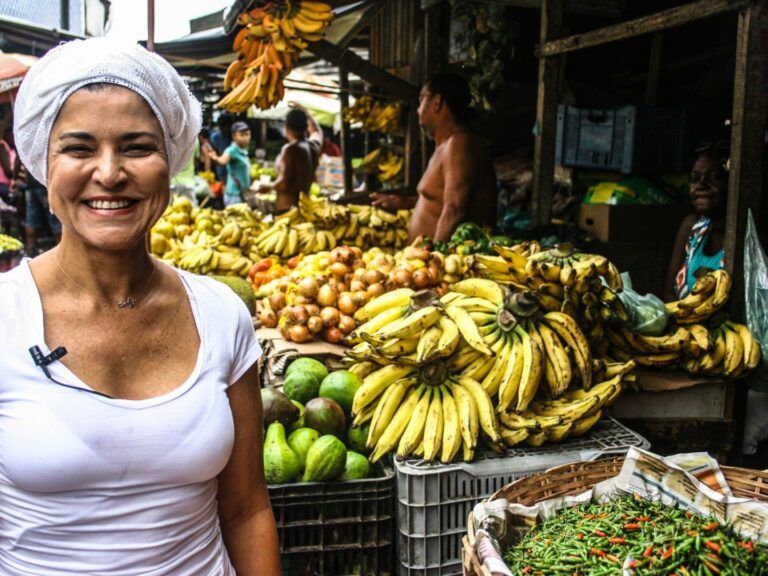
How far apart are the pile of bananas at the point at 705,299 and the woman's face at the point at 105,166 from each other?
273cm

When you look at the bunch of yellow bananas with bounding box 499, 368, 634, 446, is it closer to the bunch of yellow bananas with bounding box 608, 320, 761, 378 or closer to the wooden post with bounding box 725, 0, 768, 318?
the bunch of yellow bananas with bounding box 608, 320, 761, 378

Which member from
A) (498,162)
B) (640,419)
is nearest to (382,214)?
(498,162)

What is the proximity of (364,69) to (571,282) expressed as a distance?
4258 millimetres

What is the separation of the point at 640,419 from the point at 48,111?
2.89 meters

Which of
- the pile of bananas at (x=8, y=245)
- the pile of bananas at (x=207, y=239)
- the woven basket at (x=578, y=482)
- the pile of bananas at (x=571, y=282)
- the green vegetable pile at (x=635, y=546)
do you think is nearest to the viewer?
the green vegetable pile at (x=635, y=546)

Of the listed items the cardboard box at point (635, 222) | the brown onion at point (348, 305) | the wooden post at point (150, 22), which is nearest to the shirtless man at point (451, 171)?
the cardboard box at point (635, 222)

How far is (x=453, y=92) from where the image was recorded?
5.06 metres

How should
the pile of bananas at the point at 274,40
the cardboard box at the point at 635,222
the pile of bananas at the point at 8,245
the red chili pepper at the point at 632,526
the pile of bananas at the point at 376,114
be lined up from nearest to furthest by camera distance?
the red chili pepper at the point at 632,526, the pile of bananas at the point at 274,40, the cardboard box at the point at 635,222, the pile of bananas at the point at 8,245, the pile of bananas at the point at 376,114

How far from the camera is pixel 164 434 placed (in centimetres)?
132

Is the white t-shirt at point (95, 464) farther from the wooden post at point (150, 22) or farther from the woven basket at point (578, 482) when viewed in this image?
the wooden post at point (150, 22)

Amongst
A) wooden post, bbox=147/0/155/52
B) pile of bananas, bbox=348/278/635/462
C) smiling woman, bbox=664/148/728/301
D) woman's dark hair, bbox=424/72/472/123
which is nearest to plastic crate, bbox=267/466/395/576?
pile of bananas, bbox=348/278/635/462

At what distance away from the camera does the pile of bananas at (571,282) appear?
2898 mm

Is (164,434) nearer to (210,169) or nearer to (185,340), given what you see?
(185,340)

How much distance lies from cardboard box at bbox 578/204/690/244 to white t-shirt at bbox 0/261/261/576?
168 inches
